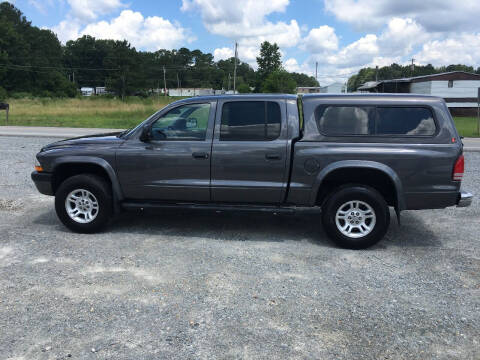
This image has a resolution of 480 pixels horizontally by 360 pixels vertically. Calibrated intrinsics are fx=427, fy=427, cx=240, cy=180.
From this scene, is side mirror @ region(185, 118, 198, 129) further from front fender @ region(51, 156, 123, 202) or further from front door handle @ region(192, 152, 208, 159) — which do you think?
front fender @ region(51, 156, 123, 202)

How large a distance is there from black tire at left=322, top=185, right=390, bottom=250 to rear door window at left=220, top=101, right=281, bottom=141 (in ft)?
3.46

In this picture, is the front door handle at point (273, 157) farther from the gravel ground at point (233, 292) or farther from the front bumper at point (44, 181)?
the front bumper at point (44, 181)

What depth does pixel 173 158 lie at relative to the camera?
17.6 ft

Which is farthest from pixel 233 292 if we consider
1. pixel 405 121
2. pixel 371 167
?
pixel 405 121

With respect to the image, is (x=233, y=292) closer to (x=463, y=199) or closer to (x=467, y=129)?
(x=463, y=199)

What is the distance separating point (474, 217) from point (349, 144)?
9.64ft

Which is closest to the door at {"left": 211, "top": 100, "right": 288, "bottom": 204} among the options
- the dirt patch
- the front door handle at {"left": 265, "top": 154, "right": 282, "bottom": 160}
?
the front door handle at {"left": 265, "top": 154, "right": 282, "bottom": 160}

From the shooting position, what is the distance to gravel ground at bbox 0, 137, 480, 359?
312 cm

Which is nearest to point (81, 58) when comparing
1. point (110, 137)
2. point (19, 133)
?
point (19, 133)

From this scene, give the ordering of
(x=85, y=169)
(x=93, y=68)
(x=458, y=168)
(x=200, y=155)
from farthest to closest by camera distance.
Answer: (x=93, y=68)
(x=85, y=169)
(x=200, y=155)
(x=458, y=168)

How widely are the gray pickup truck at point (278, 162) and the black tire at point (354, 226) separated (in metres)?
0.01

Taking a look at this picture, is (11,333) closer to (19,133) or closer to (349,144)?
(349,144)

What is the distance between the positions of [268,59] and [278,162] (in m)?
86.7

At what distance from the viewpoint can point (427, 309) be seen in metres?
3.67
